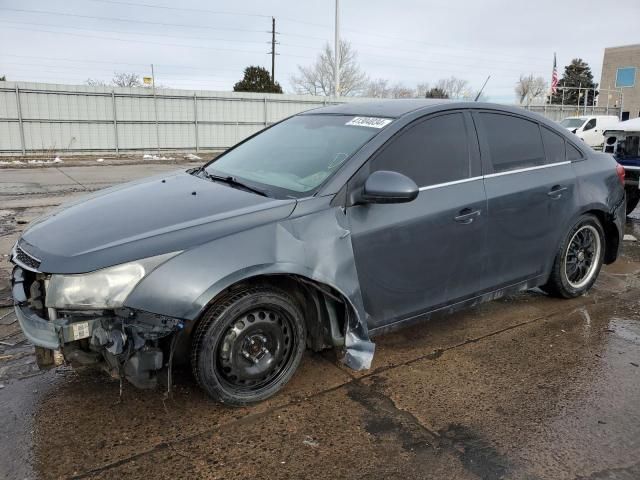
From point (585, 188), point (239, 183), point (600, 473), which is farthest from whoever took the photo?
point (585, 188)

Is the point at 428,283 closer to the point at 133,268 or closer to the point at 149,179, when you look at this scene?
the point at 133,268

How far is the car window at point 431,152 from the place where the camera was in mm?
3396

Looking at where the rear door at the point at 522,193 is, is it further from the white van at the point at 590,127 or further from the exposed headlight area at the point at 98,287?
the white van at the point at 590,127

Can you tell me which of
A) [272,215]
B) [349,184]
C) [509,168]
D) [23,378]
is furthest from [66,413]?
[509,168]

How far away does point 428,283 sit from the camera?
3.48 metres

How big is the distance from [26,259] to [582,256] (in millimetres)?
4231

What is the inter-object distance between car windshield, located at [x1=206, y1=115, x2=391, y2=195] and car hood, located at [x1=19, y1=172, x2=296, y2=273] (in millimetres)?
256

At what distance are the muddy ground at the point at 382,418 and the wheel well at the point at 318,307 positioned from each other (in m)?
0.32

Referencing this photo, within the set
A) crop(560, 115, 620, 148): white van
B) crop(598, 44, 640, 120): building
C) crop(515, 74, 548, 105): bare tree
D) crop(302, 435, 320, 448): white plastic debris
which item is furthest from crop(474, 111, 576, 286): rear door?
crop(515, 74, 548, 105): bare tree

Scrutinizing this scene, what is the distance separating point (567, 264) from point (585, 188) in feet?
2.14

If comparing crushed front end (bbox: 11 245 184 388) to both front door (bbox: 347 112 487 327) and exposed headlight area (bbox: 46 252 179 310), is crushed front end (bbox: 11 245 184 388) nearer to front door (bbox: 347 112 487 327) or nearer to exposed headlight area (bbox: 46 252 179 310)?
exposed headlight area (bbox: 46 252 179 310)

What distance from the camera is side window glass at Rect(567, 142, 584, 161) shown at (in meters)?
4.43

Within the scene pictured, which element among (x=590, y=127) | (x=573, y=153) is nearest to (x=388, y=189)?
(x=573, y=153)

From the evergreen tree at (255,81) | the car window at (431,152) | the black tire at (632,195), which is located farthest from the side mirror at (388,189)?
the evergreen tree at (255,81)
